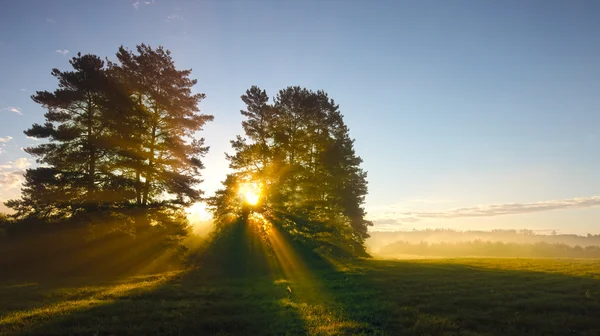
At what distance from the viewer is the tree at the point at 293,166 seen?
33.3 m

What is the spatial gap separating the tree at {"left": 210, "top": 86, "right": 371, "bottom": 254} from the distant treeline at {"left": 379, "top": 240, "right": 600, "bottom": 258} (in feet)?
302

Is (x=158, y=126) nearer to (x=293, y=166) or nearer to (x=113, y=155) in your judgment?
(x=113, y=155)

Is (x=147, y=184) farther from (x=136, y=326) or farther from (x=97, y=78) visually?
(x=136, y=326)

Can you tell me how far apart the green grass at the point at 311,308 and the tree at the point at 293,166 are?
12.7 m

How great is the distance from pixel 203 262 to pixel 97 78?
19.2 metres

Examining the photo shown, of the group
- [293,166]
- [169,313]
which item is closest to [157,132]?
Result: [293,166]

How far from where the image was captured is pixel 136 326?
10.6m

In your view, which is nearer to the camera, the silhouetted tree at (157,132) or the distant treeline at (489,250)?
the silhouetted tree at (157,132)

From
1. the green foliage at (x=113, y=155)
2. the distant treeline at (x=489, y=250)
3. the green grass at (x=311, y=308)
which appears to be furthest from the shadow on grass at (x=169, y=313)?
the distant treeline at (x=489, y=250)

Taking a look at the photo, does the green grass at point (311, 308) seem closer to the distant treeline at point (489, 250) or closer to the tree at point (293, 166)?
the tree at point (293, 166)

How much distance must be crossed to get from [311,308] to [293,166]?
22.1 meters

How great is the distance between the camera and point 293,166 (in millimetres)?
35188

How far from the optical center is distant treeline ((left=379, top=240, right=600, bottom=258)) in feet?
398

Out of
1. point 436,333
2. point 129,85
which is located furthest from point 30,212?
point 436,333
